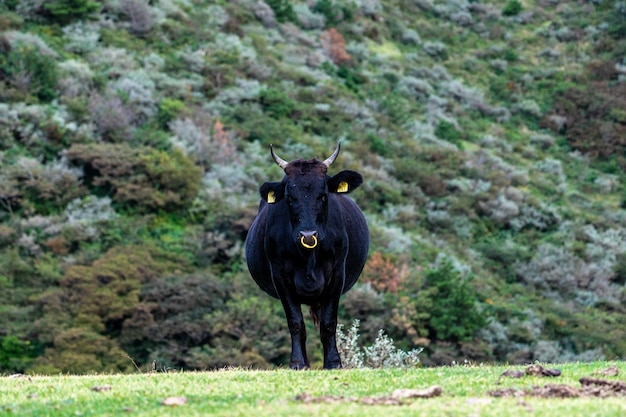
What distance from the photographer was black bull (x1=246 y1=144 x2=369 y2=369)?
1207 cm

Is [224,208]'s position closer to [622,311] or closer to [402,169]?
[402,169]

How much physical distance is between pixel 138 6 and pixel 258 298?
25299 millimetres

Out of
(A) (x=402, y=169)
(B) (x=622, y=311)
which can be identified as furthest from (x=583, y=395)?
(A) (x=402, y=169)

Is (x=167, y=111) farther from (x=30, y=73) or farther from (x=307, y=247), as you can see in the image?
(x=307, y=247)

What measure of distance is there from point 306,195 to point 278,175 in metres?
30.1

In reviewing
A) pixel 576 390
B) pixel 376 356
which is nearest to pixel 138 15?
pixel 376 356

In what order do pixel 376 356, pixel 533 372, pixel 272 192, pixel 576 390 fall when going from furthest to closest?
pixel 376 356, pixel 272 192, pixel 533 372, pixel 576 390

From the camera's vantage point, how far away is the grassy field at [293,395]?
25.7ft

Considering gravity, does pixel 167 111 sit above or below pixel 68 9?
below

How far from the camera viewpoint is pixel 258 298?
105 feet

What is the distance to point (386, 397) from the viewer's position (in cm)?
852

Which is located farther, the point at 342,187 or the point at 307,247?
the point at 342,187

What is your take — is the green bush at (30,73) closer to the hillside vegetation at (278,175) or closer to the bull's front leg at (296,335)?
the hillside vegetation at (278,175)

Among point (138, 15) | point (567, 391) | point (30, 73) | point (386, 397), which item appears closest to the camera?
point (386, 397)
